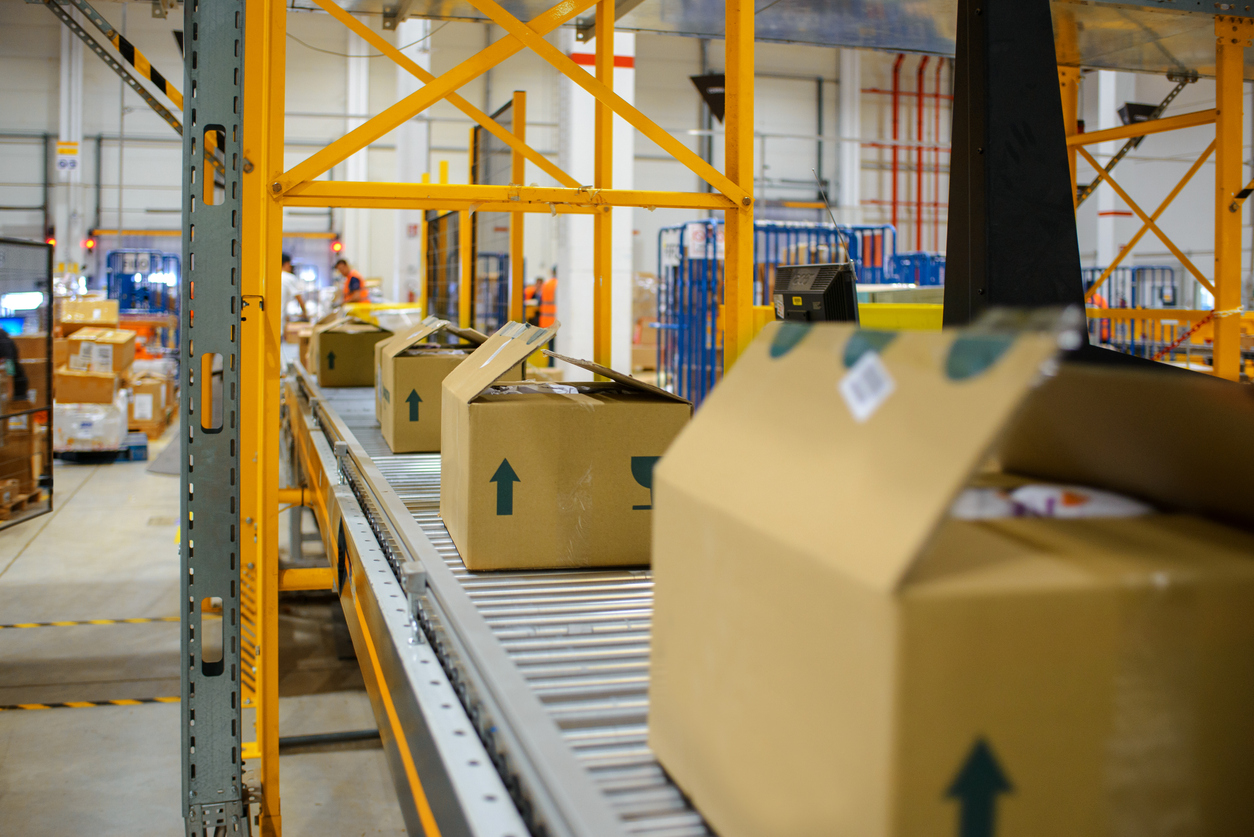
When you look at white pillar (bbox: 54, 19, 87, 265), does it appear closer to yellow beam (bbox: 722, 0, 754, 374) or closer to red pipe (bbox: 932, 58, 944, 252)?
red pipe (bbox: 932, 58, 944, 252)

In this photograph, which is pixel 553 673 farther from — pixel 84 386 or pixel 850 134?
pixel 850 134

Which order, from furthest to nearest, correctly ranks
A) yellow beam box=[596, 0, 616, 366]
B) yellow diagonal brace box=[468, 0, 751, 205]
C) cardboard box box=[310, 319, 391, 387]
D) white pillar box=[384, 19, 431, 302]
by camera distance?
white pillar box=[384, 19, 431, 302] → cardboard box box=[310, 319, 391, 387] → yellow beam box=[596, 0, 616, 366] → yellow diagonal brace box=[468, 0, 751, 205]

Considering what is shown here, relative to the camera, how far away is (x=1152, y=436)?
3.08 feet

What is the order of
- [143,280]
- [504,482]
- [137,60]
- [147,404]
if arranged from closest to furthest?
1. [504,482]
2. [137,60]
3. [147,404]
4. [143,280]

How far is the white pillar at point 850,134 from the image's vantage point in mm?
18438

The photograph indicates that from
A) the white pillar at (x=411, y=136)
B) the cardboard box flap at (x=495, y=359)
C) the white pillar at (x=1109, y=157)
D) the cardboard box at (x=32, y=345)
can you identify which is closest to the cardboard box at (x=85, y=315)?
the white pillar at (x=411, y=136)

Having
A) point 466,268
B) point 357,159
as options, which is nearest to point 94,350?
point 466,268

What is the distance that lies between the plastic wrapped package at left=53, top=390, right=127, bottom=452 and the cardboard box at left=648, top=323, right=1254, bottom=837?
10.1m

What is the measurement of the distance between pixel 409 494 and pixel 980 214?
178cm

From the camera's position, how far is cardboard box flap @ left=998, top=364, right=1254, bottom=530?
34.1 inches

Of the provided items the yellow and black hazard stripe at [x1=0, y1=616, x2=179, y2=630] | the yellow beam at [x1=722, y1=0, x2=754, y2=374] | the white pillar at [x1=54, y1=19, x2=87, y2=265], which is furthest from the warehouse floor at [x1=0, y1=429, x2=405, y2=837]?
the white pillar at [x1=54, y1=19, x2=87, y2=265]

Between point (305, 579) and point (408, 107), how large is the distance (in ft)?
6.31

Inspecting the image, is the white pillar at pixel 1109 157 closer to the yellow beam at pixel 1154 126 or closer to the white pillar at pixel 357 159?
the yellow beam at pixel 1154 126

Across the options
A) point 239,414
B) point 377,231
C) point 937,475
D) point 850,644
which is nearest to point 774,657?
point 850,644
